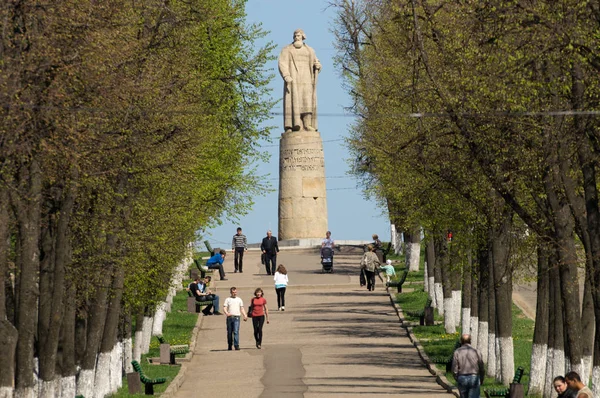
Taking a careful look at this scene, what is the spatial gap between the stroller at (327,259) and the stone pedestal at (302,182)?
7.04m

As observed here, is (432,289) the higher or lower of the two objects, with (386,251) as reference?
lower

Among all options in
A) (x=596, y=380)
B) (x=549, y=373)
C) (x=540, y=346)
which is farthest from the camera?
(x=540, y=346)

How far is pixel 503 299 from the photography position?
2883cm

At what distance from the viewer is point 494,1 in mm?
19656

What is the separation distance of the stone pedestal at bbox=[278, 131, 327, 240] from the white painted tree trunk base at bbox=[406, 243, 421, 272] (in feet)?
19.9

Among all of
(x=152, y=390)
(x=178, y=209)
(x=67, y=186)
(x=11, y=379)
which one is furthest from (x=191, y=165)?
(x=11, y=379)

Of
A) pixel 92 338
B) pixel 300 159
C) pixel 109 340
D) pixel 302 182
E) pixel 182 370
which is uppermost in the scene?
pixel 300 159

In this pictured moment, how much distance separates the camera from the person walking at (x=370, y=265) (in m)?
47.6

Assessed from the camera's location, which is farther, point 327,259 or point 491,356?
point 327,259

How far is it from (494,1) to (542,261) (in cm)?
864

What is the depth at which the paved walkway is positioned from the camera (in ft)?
95.3

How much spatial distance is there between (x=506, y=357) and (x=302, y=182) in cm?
3307

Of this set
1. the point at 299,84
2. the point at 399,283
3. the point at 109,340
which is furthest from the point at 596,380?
the point at 299,84

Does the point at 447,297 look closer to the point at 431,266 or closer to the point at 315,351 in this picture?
the point at 315,351
